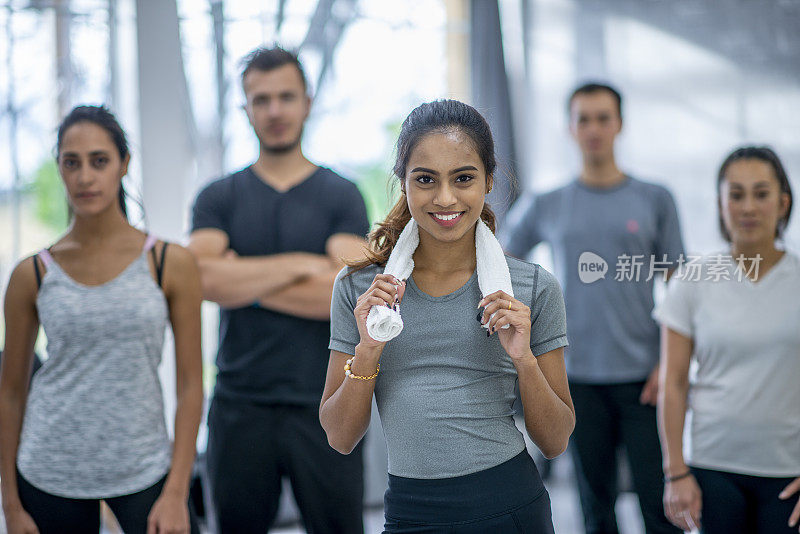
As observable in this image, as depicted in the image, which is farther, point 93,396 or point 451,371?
point 93,396

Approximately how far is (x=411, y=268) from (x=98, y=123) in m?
0.93

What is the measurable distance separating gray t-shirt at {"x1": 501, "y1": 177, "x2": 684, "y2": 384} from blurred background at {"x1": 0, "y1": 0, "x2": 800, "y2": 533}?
557mm

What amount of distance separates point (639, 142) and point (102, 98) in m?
2.31

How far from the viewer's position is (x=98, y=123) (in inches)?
72.8

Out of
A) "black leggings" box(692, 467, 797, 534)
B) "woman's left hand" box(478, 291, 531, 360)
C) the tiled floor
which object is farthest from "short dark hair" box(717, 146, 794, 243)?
the tiled floor

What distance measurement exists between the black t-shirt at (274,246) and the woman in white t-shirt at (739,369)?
0.87 metres

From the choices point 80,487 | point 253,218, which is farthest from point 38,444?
point 253,218

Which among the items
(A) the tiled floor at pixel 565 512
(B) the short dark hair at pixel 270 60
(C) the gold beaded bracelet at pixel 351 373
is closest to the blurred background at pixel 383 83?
(A) the tiled floor at pixel 565 512

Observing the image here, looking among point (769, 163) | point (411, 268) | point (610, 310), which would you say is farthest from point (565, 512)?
point (411, 268)

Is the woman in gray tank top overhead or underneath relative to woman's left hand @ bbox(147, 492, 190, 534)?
overhead

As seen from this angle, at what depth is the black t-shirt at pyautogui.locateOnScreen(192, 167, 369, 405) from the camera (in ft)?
6.53

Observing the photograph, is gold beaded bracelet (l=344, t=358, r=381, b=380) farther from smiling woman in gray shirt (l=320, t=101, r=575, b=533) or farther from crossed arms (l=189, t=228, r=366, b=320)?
crossed arms (l=189, t=228, r=366, b=320)

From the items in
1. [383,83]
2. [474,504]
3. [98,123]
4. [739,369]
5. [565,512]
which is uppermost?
[383,83]

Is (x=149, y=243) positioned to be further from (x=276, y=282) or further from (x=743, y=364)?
(x=743, y=364)
